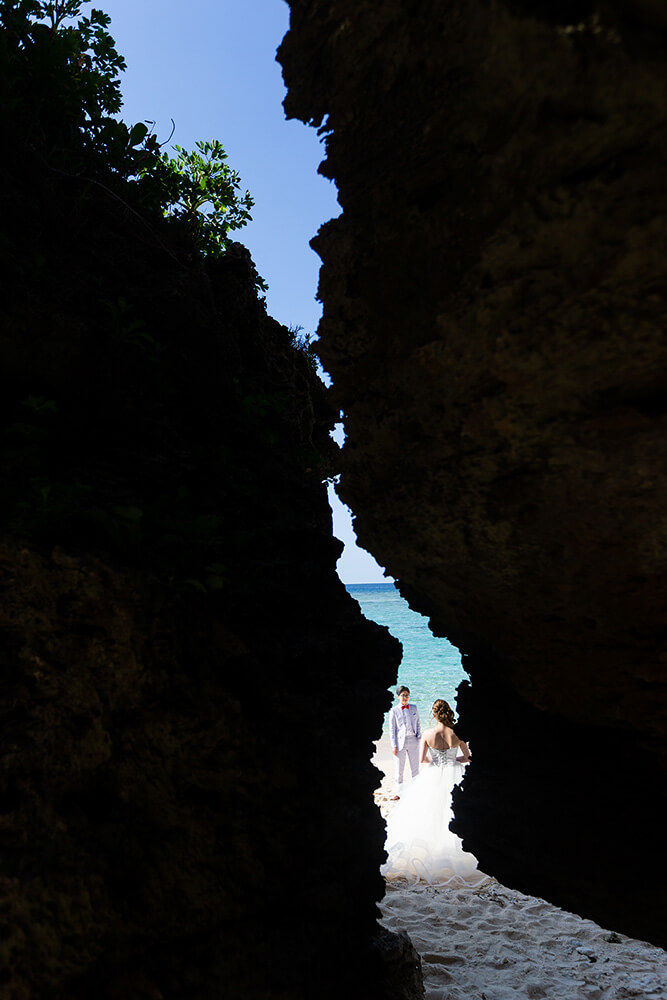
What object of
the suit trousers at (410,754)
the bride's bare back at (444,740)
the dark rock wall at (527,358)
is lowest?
the suit trousers at (410,754)

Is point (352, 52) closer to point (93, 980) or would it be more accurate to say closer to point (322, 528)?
point (322, 528)

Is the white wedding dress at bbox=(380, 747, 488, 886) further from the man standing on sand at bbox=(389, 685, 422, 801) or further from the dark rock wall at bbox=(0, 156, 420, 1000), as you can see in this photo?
the dark rock wall at bbox=(0, 156, 420, 1000)

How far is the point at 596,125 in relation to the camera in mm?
2021

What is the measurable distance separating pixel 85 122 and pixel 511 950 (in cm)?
1045

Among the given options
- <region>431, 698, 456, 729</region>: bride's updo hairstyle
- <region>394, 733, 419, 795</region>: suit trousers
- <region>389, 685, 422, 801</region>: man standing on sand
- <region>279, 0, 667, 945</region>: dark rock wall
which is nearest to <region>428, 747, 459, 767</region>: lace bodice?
<region>431, 698, 456, 729</region>: bride's updo hairstyle

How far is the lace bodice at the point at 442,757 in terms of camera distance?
876 cm

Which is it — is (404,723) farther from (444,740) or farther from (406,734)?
(444,740)

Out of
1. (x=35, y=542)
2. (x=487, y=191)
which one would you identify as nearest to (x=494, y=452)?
(x=487, y=191)

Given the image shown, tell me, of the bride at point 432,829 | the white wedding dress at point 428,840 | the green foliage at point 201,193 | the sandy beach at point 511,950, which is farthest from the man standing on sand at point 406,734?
the green foliage at point 201,193

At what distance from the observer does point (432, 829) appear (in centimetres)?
816

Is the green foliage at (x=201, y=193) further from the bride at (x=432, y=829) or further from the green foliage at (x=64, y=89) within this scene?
the bride at (x=432, y=829)

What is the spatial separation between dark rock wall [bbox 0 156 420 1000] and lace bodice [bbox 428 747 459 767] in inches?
186

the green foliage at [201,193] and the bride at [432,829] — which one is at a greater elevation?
the green foliage at [201,193]

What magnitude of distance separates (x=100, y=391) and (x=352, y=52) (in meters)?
3.12
